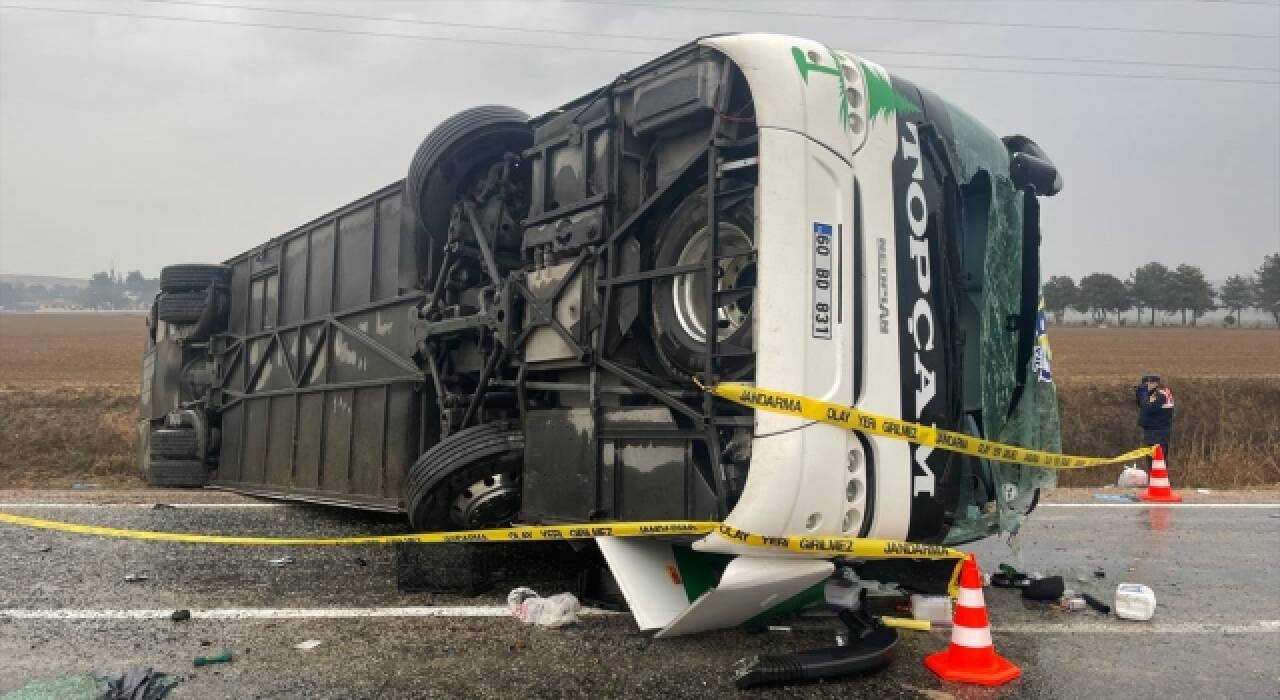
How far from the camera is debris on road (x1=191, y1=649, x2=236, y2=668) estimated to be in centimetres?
340

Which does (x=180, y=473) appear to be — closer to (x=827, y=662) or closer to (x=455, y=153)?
(x=455, y=153)

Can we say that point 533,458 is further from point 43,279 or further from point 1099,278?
point 43,279

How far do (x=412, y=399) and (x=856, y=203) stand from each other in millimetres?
3014

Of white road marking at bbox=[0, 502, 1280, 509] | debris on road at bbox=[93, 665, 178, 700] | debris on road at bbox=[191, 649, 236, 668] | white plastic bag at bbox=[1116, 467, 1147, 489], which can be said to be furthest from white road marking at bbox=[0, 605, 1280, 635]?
white plastic bag at bbox=[1116, 467, 1147, 489]

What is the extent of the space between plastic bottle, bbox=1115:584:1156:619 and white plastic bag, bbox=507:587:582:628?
8.59 feet

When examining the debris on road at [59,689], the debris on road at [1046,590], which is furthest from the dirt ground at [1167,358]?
the debris on road at [59,689]

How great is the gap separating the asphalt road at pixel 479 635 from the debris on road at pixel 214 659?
73 millimetres

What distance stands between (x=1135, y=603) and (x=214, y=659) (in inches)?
162

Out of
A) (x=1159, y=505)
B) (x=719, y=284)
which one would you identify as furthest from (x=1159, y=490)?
(x=719, y=284)

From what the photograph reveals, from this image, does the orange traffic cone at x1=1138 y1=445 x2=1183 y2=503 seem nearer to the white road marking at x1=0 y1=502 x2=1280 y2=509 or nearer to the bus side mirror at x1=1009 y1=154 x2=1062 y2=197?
the white road marking at x1=0 y1=502 x2=1280 y2=509

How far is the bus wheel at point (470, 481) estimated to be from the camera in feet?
14.0

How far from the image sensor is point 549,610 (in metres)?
3.90

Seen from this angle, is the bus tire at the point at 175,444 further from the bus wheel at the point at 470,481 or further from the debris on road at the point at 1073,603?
the debris on road at the point at 1073,603

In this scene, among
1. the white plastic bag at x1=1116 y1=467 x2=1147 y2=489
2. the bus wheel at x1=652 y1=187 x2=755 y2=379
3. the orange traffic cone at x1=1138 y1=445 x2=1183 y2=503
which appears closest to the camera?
the bus wheel at x1=652 y1=187 x2=755 y2=379
